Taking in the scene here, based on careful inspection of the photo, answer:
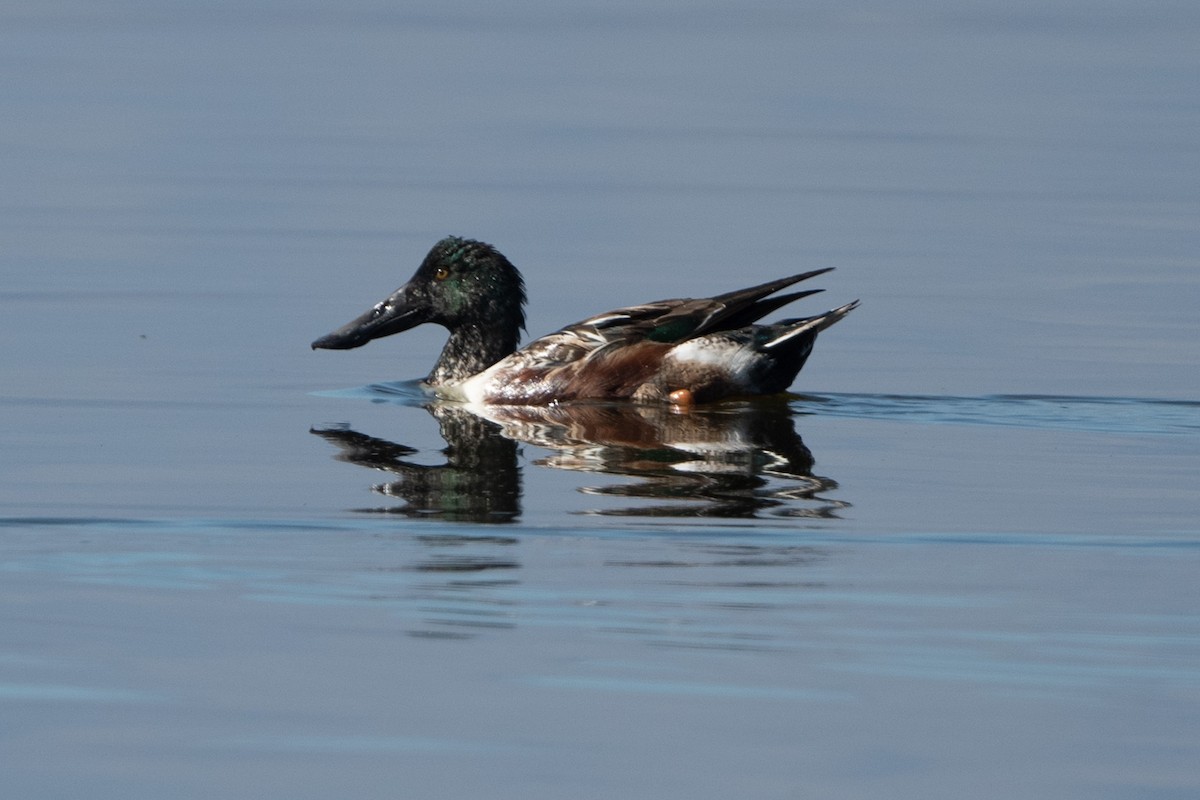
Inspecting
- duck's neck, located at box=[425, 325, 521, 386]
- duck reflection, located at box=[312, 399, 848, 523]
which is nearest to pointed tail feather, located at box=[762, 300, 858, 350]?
duck reflection, located at box=[312, 399, 848, 523]

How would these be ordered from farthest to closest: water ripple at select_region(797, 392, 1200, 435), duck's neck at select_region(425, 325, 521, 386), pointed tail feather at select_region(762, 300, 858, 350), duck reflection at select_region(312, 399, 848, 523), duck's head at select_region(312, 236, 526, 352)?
duck's head at select_region(312, 236, 526, 352) < duck's neck at select_region(425, 325, 521, 386) < pointed tail feather at select_region(762, 300, 858, 350) < water ripple at select_region(797, 392, 1200, 435) < duck reflection at select_region(312, 399, 848, 523)

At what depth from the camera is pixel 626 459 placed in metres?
9.80

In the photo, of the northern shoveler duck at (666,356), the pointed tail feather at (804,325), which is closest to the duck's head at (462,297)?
the northern shoveler duck at (666,356)

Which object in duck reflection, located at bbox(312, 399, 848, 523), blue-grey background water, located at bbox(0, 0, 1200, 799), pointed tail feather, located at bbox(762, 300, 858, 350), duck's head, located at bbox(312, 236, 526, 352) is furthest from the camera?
duck's head, located at bbox(312, 236, 526, 352)

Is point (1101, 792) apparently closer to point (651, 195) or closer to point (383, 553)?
point (383, 553)

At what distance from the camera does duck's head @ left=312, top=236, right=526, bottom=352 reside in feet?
43.0

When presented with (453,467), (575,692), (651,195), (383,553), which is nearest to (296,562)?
(383,553)

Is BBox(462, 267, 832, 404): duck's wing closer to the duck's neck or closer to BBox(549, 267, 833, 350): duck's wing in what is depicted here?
BBox(549, 267, 833, 350): duck's wing

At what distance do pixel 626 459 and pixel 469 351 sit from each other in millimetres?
3316

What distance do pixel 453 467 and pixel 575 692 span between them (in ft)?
12.3

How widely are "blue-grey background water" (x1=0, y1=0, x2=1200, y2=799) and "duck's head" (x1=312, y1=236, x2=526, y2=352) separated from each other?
34 cm

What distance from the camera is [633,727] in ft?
18.8

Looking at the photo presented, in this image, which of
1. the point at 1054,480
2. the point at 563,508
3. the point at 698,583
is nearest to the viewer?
the point at 698,583

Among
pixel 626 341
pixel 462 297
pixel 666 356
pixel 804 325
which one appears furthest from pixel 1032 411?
pixel 462 297
